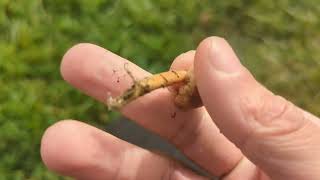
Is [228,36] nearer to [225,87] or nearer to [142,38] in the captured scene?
[142,38]

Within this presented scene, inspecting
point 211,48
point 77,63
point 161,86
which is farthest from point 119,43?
point 211,48

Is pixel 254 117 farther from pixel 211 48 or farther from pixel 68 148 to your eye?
pixel 68 148

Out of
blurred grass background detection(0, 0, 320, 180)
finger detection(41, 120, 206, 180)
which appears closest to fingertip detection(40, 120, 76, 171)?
finger detection(41, 120, 206, 180)

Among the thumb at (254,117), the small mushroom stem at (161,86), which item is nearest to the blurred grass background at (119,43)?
the small mushroom stem at (161,86)

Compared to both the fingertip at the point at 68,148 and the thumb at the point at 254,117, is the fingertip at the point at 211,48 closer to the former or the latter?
the thumb at the point at 254,117

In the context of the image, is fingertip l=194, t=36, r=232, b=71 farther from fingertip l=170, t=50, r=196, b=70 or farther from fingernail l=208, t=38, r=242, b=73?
fingertip l=170, t=50, r=196, b=70

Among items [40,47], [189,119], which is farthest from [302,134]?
[40,47]
